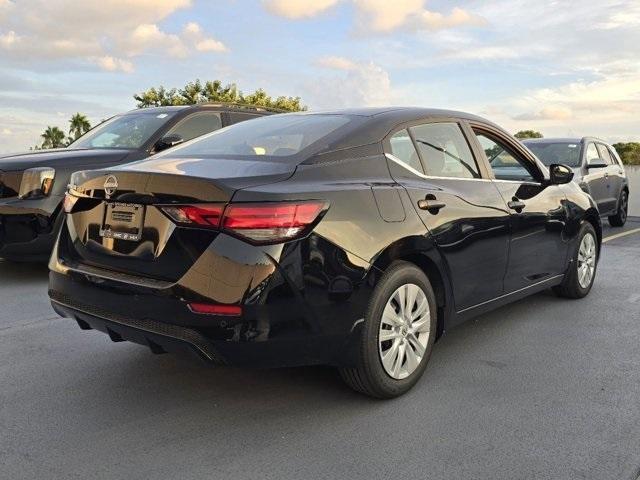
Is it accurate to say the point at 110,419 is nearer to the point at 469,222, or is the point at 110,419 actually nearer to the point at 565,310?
the point at 469,222

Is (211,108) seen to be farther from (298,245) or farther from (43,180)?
(298,245)

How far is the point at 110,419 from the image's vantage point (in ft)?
10.2

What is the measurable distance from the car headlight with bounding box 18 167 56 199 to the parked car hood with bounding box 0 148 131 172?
8cm

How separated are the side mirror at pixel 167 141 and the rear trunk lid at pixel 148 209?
9.98 feet

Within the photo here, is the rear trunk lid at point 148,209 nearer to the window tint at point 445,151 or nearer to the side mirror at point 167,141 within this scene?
the window tint at point 445,151

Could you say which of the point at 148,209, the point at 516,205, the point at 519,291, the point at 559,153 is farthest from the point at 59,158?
the point at 559,153

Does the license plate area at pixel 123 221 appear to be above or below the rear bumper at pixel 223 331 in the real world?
above

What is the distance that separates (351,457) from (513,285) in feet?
6.93

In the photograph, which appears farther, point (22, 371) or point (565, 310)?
point (565, 310)

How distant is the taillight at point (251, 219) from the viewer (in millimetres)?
2760

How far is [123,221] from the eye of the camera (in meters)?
3.05

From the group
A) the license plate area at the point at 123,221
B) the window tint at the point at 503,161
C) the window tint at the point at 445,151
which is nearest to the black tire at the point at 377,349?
the window tint at the point at 445,151

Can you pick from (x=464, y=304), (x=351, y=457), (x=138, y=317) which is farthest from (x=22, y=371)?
(x=464, y=304)

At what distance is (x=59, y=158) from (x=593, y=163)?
7.90 meters
